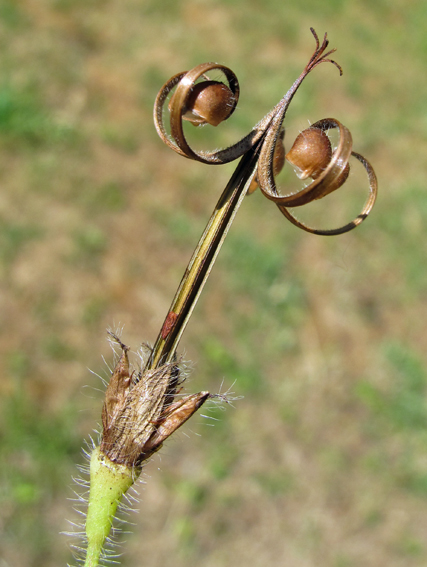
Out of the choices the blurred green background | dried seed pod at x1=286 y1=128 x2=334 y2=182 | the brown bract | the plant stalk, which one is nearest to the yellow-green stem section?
the brown bract

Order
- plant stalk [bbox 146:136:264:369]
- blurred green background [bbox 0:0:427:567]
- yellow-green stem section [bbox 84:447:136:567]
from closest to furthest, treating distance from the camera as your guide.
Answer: plant stalk [bbox 146:136:264:369] → yellow-green stem section [bbox 84:447:136:567] → blurred green background [bbox 0:0:427:567]

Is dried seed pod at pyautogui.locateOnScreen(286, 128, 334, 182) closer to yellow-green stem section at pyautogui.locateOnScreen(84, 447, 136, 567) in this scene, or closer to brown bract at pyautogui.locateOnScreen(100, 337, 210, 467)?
brown bract at pyautogui.locateOnScreen(100, 337, 210, 467)

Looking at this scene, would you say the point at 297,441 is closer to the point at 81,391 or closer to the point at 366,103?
the point at 81,391

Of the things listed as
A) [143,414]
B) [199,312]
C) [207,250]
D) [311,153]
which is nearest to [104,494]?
[143,414]

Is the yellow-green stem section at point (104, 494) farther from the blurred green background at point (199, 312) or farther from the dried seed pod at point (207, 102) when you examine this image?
the blurred green background at point (199, 312)

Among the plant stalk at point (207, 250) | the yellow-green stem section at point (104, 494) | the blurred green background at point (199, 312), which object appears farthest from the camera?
the blurred green background at point (199, 312)

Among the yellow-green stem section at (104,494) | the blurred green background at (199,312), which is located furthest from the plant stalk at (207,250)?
the blurred green background at (199,312)
